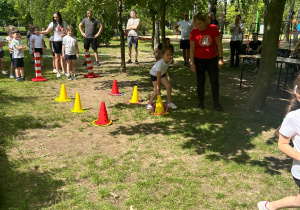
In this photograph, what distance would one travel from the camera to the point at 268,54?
6.31 meters

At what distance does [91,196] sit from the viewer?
3562 millimetres

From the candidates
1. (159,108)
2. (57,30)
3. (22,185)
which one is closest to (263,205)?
(22,185)

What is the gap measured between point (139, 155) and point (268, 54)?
3.71 metres

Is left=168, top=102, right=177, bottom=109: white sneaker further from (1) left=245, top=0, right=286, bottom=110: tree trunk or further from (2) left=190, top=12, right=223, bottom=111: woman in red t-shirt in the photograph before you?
(1) left=245, top=0, right=286, bottom=110: tree trunk

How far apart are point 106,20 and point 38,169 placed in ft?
61.5

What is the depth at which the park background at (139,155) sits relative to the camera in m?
3.55

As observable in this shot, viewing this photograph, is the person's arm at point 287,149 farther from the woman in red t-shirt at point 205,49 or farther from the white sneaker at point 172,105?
the white sneaker at point 172,105

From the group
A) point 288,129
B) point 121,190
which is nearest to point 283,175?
point 288,129

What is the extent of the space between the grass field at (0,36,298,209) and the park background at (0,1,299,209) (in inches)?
0.5

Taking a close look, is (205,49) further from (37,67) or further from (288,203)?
(37,67)

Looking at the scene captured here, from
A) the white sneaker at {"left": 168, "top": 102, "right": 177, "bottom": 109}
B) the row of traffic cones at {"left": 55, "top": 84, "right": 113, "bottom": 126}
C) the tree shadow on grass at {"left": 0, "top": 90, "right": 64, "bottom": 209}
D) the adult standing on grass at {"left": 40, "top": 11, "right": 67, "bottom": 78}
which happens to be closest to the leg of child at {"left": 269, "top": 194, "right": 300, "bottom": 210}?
the tree shadow on grass at {"left": 0, "top": 90, "right": 64, "bottom": 209}

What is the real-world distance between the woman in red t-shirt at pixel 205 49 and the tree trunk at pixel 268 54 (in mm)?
832

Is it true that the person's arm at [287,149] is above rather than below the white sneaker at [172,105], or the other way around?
above

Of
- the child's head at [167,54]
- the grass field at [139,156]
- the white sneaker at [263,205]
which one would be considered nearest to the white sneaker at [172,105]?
the grass field at [139,156]
